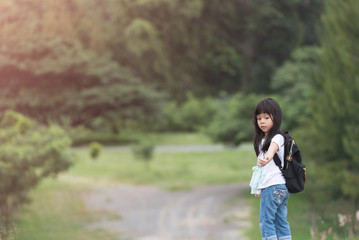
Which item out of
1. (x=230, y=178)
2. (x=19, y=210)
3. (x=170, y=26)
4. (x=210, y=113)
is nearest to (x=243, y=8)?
(x=170, y=26)

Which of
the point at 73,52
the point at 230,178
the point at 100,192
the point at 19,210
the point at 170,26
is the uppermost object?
the point at 170,26

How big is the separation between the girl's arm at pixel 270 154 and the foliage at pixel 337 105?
9357 millimetres

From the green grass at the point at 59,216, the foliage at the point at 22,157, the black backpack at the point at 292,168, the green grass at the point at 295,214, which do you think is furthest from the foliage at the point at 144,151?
the black backpack at the point at 292,168

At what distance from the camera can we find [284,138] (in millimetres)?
3383

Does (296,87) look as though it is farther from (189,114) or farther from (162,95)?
(189,114)

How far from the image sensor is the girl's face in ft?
11.3

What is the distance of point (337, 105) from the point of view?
13.0 metres

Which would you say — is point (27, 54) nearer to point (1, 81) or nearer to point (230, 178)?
point (1, 81)

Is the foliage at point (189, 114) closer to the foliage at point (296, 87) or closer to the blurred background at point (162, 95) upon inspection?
the blurred background at point (162, 95)

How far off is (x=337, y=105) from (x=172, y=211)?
647cm

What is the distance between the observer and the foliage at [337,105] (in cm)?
1271

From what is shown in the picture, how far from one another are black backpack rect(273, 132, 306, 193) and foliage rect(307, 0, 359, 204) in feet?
30.3

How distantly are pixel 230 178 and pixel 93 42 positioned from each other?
60.4 feet

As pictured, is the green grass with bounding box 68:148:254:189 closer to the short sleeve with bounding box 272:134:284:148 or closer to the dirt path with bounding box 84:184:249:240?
the dirt path with bounding box 84:184:249:240
